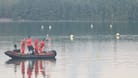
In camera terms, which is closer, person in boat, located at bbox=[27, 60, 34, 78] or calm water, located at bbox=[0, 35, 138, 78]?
calm water, located at bbox=[0, 35, 138, 78]

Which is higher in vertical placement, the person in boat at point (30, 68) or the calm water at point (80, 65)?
the person in boat at point (30, 68)

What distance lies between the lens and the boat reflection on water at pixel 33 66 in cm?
4756

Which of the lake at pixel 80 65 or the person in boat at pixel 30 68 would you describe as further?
the person in boat at pixel 30 68

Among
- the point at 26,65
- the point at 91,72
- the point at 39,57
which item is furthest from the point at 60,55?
the point at 91,72

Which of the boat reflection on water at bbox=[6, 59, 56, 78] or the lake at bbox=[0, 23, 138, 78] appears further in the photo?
the boat reflection on water at bbox=[6, 59, 56, 78]

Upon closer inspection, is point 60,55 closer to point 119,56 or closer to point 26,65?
point 119,56

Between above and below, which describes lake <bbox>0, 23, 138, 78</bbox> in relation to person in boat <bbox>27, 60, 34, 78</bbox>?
below

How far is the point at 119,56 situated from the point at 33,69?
14206mm

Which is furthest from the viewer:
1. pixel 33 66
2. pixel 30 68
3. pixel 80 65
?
pixel 80 65

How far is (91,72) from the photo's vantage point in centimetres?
4819

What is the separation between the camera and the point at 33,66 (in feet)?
176

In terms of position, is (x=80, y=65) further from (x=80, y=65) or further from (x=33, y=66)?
(x=33, y=66)

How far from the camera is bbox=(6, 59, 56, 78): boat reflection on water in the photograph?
1873 inches

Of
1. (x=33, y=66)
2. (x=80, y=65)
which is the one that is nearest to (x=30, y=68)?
(x=33, y=66)
